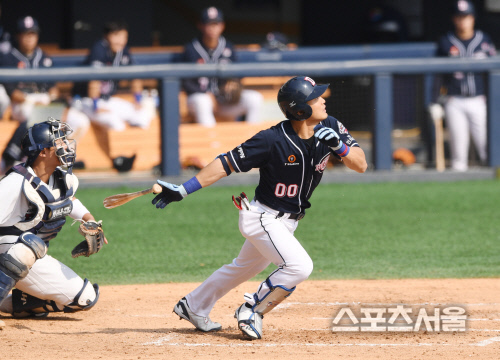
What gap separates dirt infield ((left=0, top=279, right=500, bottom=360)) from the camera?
175 inches

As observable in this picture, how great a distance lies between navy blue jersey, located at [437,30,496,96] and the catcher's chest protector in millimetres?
6611

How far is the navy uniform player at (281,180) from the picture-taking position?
4.62 meters

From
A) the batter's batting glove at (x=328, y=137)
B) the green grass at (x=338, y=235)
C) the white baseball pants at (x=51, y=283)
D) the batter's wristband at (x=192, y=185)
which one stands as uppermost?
the batter's batting glove at (x=328, y=137)

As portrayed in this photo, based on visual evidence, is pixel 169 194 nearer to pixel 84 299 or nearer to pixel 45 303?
pixel 84 299

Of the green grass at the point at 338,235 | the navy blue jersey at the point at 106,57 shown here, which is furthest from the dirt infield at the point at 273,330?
the navy blue jersey at the point at 106,57

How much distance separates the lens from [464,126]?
409 inches

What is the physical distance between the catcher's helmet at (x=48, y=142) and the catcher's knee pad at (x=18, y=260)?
517 mm

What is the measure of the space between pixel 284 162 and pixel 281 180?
0.11 m

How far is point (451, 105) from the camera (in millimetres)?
10406

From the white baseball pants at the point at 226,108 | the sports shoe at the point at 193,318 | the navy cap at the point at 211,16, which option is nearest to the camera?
the sports shoe at the point at 193,318

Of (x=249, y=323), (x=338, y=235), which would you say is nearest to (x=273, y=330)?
(x=249, y=323)

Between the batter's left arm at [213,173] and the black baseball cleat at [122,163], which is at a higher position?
the batter's left arm at [213,173]

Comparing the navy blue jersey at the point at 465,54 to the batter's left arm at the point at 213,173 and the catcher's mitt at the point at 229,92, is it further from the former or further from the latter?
the batter's left arm at the point at 213,173

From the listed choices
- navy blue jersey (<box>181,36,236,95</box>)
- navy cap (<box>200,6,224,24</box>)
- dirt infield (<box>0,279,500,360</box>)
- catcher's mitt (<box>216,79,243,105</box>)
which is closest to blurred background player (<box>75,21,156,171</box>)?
catcher's mitt (<box>216,79,243,105</box>)
